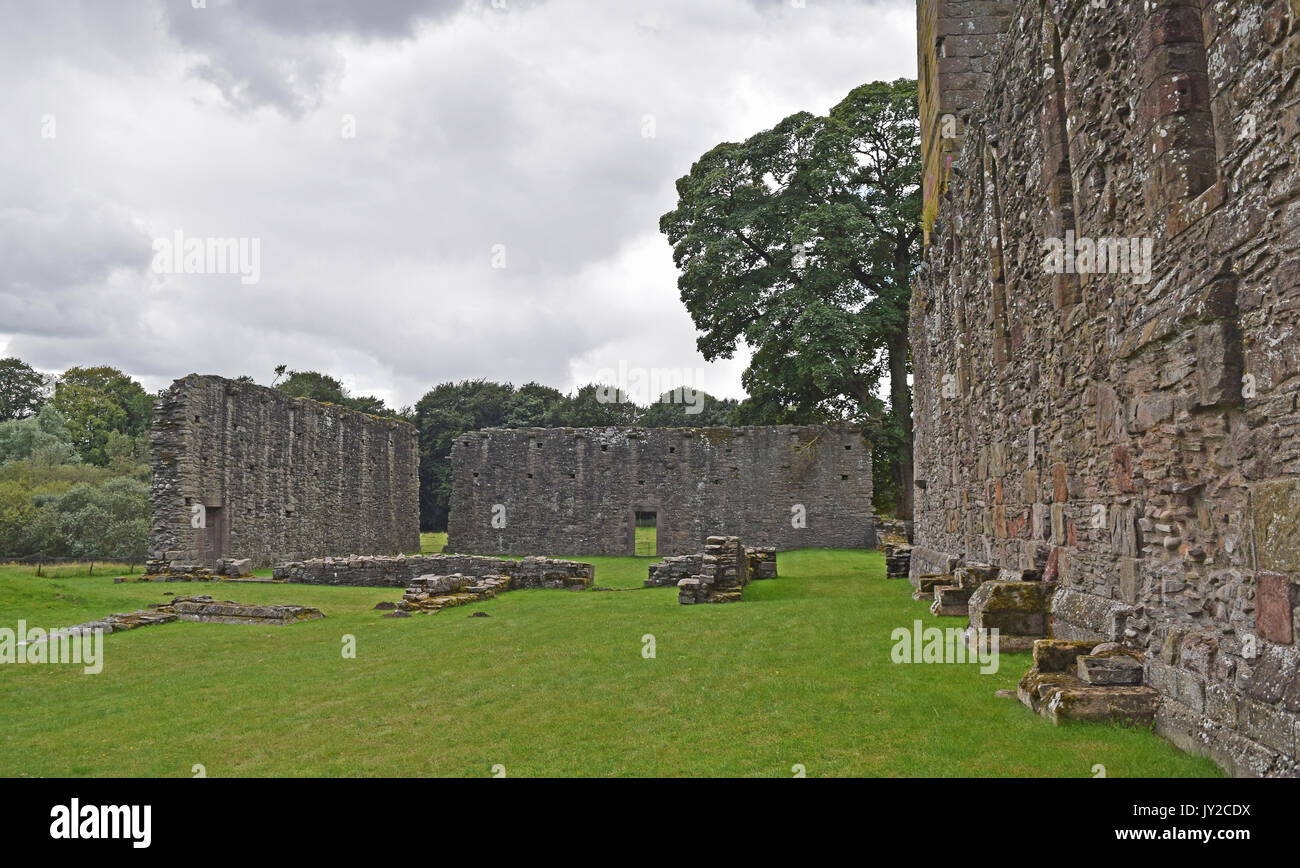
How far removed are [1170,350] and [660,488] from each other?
2464cm

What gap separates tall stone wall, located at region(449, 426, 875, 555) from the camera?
91.2ft

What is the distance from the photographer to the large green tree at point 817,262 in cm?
2733

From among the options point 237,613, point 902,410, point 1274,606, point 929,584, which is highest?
point 902,410

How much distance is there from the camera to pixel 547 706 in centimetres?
607

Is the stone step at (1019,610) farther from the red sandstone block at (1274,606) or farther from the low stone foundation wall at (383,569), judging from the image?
the low stone foundation wall at (383,569)

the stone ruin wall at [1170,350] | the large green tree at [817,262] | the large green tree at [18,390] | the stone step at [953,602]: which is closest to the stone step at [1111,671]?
the stone ruin wall at [1170,350]

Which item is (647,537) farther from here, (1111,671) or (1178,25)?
(1178,25)

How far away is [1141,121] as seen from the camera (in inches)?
203

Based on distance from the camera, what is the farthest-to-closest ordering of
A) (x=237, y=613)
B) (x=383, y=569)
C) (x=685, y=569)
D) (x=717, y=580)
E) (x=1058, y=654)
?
(x=383, y=569) → (x=685, y=569) → (x=717, y=580) → (x=237, y=613) → (x=1058, y=654)

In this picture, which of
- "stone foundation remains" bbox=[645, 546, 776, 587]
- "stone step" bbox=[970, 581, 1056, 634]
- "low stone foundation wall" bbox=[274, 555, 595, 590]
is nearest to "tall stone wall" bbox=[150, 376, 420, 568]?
"low stone foundation wall" bbox=[274, 555, 595, 590]

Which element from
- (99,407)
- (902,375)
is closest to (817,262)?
(902,375)

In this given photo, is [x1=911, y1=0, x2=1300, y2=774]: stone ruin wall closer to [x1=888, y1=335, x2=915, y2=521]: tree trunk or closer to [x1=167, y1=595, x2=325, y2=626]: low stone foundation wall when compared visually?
[x1=167, y1=595, x2=325, y2=626]: low stone foundation wall
